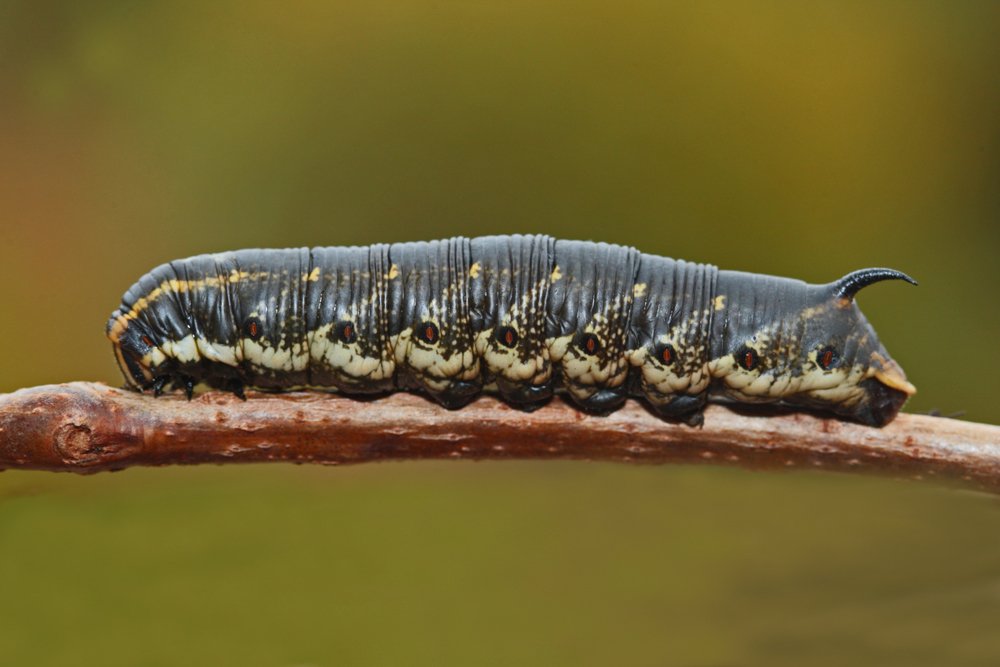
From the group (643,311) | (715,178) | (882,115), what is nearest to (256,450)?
(643,311)

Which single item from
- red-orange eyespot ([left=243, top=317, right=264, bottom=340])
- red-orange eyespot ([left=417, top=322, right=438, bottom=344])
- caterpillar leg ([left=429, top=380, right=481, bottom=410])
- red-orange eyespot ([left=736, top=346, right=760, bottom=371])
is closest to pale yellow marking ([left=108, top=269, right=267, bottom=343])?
red-orange eyespot ([left=243, top=317, right=264, bottom=340])

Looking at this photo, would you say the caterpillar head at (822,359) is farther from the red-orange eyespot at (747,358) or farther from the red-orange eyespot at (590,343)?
the red-orange eyespot at (590,343)

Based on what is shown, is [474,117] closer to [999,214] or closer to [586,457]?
[586,457]

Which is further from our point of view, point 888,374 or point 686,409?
point 686,409

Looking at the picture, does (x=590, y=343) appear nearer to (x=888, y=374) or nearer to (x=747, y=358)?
(x=747, y=358)

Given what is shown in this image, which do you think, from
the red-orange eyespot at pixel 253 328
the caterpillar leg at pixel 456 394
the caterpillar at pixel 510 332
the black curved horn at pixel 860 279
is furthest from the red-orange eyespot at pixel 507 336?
the black curved horn at pixel 860 279

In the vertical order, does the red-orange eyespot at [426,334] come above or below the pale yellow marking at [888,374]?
above

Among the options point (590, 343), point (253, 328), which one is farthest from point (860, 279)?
point (253, 328)
